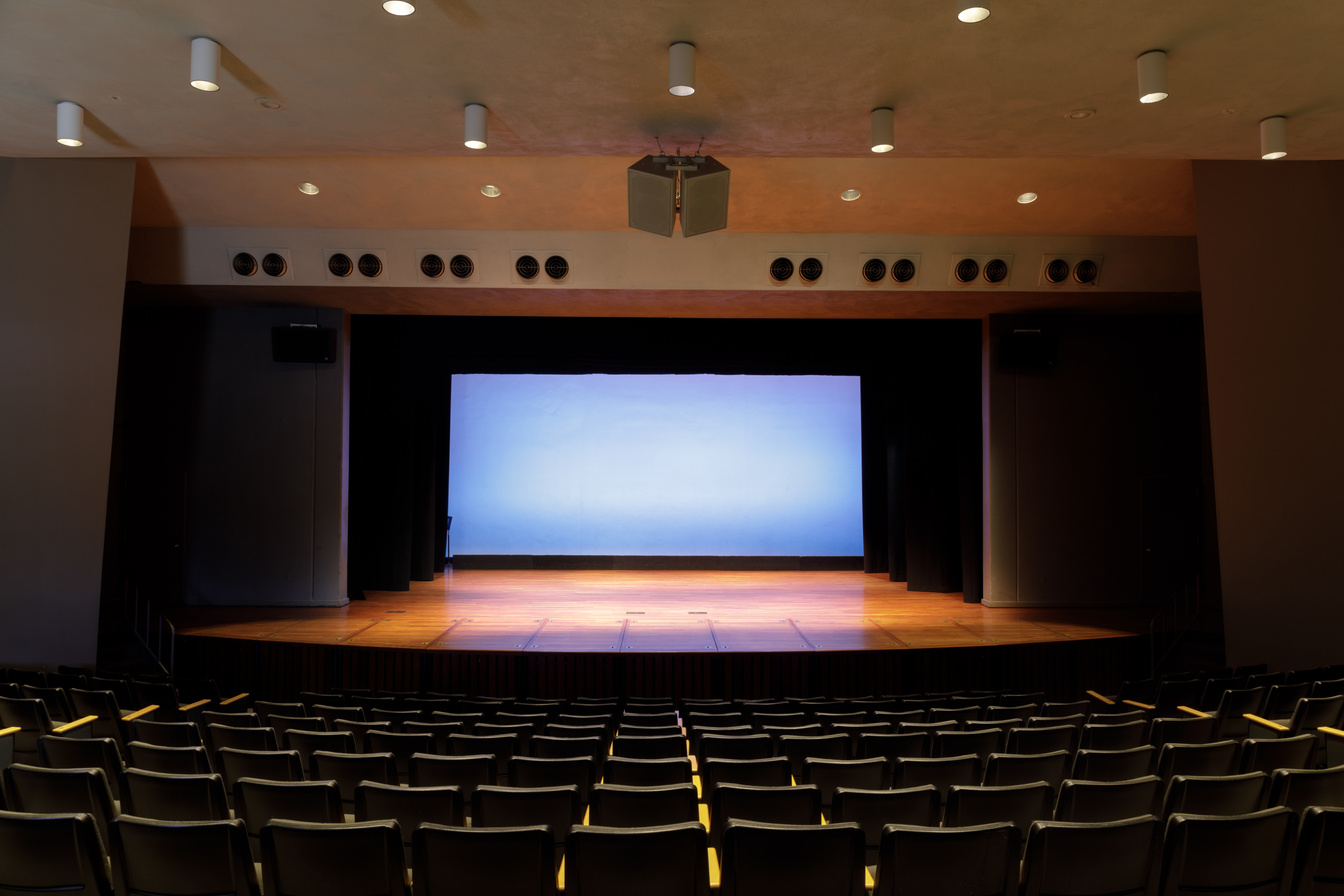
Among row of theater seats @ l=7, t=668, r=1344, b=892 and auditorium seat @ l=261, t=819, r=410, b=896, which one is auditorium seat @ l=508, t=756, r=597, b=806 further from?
auditorium seat @ l=261, t=819, r=410, b=896

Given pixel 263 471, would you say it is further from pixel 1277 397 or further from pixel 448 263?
pixel 1277 397

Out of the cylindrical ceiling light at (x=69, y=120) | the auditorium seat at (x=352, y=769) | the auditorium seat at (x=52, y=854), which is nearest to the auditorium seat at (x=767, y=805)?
the auditorium seat at (x=352, y=769)

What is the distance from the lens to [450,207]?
9.30 metres

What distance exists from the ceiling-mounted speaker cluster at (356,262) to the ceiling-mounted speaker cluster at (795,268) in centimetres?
449

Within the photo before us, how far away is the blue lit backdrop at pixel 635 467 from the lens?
14711 millimetres

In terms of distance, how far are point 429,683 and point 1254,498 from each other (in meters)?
7.49

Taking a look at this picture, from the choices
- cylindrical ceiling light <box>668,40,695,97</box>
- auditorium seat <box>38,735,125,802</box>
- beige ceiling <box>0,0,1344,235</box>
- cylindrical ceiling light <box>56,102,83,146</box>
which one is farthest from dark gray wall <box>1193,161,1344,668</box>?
cylindrical ceiling light <box>56,102,83,146</box>

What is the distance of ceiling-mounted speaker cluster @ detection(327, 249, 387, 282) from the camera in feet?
32.4

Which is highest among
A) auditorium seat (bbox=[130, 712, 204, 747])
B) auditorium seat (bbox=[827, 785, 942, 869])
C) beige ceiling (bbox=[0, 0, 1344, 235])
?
beige ceiling (bbox=[0, 0, 1344, 235])

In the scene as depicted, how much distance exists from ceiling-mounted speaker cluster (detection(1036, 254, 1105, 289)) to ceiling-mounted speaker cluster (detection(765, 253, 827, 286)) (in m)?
2.63

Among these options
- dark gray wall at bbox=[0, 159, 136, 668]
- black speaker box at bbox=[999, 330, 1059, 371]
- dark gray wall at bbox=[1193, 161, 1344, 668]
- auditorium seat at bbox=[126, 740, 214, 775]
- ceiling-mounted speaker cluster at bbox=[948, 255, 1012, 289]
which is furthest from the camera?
black speaker box at bbox=[999, 330, 1059, 371]

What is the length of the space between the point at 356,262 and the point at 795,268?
5.08 metres

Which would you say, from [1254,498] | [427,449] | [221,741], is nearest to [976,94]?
[1254,498]

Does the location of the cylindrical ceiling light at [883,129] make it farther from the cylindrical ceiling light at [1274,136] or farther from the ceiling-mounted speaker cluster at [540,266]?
the ceiling-mounted speaker cluster at [540,266]
